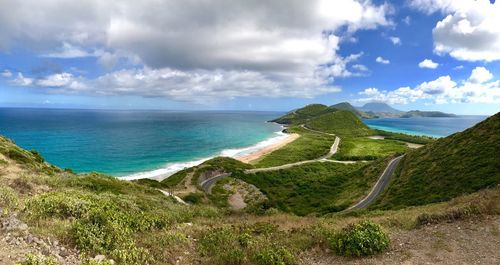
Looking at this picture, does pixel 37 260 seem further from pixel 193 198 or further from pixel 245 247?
pixel 193 198

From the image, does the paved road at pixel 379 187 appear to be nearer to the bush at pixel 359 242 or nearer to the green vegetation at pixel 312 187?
the green vegetation at pixel 312 187

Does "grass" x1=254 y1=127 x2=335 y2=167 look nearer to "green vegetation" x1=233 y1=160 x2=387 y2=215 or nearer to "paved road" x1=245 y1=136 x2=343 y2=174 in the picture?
"paved road" x1=245 y1=136 x2=343 y2=174

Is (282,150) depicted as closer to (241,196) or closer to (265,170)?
(265,170)

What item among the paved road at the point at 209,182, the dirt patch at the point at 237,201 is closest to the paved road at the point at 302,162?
the paved road at the point at 209,182

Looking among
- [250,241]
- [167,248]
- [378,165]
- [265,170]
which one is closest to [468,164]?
[378,165]

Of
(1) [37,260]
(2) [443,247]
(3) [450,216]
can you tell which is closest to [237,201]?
(3) [450,216]

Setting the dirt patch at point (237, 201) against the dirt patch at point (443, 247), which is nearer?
the dirt patch at point (443, 247)

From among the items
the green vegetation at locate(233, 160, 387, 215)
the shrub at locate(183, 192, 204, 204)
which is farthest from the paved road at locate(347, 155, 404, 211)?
the shrub at locate(183, 192, 204, 204)
